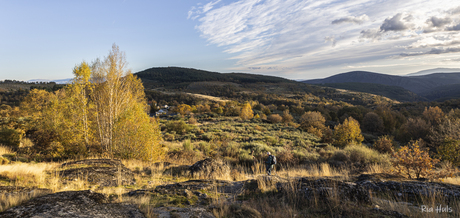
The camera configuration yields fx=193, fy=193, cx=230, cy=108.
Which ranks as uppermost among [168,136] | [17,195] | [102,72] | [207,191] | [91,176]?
[102,72]

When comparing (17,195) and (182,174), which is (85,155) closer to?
(182,174)

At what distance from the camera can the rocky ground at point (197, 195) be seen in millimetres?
3283

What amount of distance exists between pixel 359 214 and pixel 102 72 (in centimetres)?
1663

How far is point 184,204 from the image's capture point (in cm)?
453

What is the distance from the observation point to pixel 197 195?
5191 millimetres

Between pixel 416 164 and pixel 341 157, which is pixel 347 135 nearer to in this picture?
pixel 341 157

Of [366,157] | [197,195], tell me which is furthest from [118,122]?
[366,157]

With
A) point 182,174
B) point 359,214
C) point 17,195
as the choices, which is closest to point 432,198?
point 359,214

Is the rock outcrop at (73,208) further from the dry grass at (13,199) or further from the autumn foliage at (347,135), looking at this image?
the autumn foliage at (347,135)

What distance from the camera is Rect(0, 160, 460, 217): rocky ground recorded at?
3.28 metres

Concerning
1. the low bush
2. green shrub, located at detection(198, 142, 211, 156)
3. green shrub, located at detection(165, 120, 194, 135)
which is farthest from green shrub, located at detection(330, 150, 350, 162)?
green shrub, located at detection(165, 120, 194, 135)

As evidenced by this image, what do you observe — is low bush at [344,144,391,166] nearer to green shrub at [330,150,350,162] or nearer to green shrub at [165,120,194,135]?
green shrub at [330,150,350,162]

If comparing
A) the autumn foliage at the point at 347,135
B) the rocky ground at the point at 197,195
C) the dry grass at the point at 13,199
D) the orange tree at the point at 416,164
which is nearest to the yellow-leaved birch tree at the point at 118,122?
the rocky ground at the point at 197,195

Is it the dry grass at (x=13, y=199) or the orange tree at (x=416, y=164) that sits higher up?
the dry grass at (x=13, y=199)
